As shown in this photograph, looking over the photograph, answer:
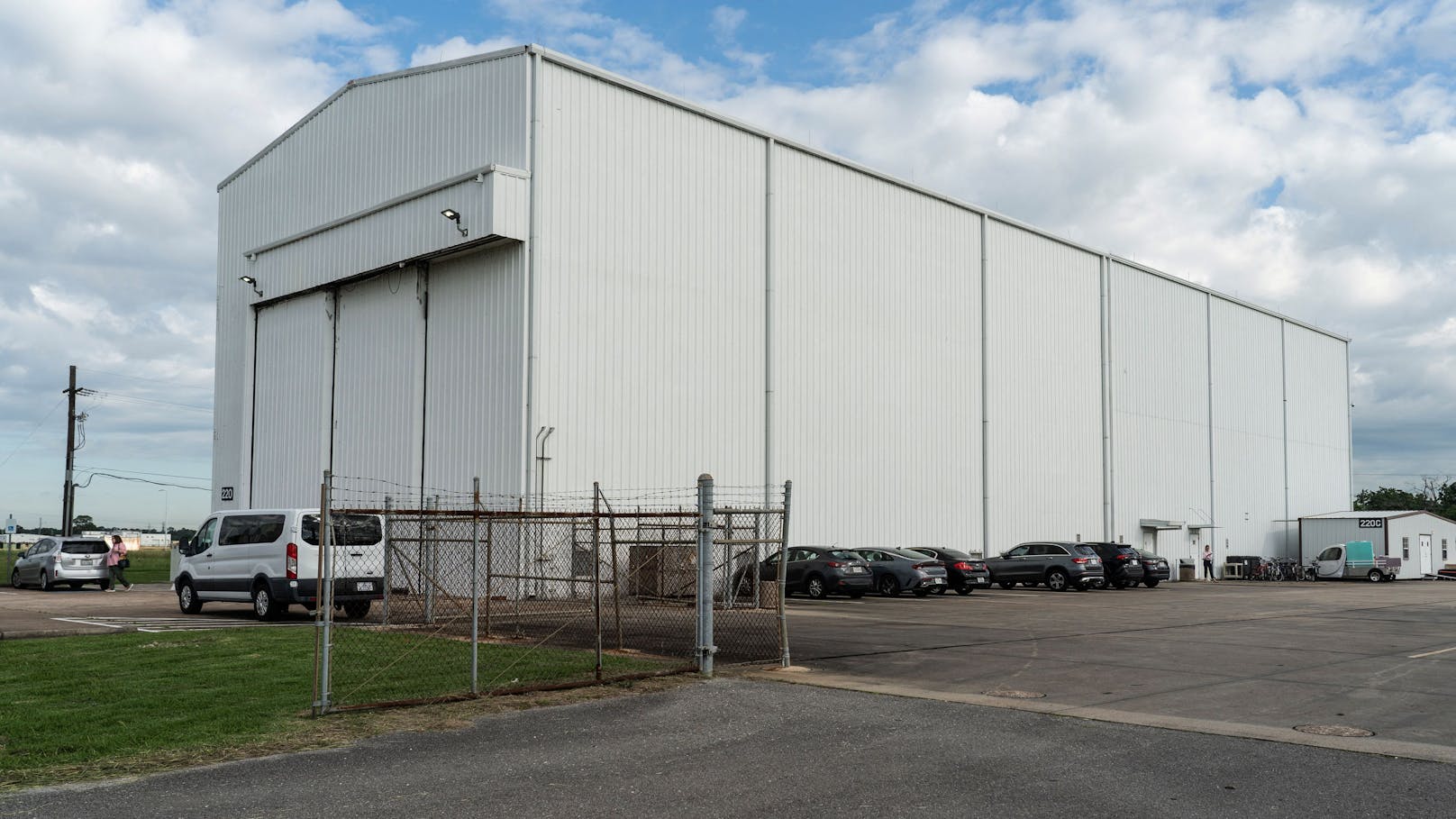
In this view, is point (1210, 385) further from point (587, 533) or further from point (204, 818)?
point (204, 818)

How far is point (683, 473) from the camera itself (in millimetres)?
31516

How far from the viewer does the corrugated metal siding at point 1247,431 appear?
2203 inches

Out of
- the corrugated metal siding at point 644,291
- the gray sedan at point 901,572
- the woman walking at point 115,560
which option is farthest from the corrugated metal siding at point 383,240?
the gray sedan at point 901,572

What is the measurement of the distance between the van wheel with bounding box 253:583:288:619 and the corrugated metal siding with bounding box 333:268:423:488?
9.68 m

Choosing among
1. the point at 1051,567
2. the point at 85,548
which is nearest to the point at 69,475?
the point at 85,548

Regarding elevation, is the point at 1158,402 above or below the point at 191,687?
above

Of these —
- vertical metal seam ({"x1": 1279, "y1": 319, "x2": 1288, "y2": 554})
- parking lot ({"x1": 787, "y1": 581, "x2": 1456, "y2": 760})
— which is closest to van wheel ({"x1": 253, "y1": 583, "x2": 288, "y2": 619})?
parking lot ({"x1": 787, "y1": 581, "x2": 1456, "y2": 760})

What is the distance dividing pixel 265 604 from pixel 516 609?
239 inches

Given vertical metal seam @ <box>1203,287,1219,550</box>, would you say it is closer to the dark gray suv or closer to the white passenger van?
the dark gray suv

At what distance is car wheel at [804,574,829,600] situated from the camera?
98.7 ft

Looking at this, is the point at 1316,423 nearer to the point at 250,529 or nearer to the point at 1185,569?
the point at 1185,569

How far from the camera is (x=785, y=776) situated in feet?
26.3

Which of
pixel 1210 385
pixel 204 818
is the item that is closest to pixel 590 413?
pixel 204 818

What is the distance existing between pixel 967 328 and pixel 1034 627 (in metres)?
23.0
